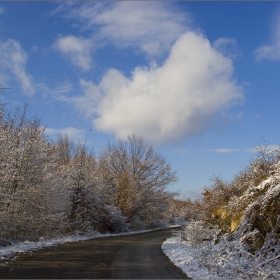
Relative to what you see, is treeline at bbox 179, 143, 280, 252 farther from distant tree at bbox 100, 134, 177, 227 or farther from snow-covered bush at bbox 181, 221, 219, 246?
distant tree at bbox 100, 134, 177, 227

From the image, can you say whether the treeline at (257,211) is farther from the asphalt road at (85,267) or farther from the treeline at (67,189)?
the treeline at (67,189)

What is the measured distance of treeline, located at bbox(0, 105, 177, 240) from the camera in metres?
17.8

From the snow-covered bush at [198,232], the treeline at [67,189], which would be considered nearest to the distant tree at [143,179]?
the treeline at [67,189]

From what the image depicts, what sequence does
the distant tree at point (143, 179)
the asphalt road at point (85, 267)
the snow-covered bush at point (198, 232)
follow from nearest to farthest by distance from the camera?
the asphalt road at point (85, 267)
the snow-covered bush at point (198, 232)
the distant tree at point (143, 179)

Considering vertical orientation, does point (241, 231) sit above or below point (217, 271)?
above

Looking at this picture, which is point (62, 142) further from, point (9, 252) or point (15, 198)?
point (9, 252)

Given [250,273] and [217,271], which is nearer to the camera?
[250,273]

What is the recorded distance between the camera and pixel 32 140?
2048 centimetres

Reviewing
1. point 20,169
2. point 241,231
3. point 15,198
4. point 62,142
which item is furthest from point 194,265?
point 62,142

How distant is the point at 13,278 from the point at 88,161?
23368mm

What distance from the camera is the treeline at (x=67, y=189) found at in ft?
58.5

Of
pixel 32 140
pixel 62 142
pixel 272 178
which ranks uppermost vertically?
pixel 62 142

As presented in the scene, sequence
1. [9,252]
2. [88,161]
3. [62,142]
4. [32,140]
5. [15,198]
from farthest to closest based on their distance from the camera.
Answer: [62,142]
[88,161]
[32,140]
[15,198]
[9,252]

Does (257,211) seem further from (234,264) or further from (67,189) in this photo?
(67,189)
